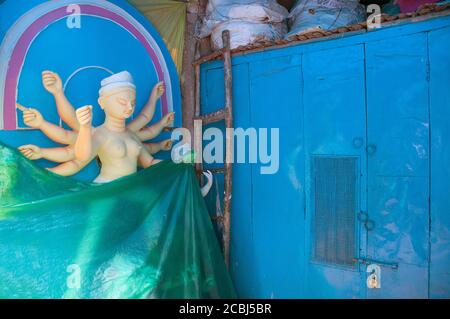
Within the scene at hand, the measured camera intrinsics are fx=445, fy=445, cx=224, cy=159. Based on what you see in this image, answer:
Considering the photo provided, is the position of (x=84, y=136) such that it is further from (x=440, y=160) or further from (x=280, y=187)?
(x=440, y=160)

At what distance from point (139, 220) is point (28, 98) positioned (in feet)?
3.02

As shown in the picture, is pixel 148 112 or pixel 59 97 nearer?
pixel 59 97

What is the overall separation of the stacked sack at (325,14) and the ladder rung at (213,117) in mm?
689

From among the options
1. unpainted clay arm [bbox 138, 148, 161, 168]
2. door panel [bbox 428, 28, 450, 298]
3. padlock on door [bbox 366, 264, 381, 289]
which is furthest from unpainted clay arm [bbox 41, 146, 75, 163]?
door panel [bbox 428, 28, 450, 298]

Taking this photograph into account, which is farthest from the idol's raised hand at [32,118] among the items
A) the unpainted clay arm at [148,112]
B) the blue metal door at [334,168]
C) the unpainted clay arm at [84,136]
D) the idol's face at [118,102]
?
the blue metal door at [334,168]

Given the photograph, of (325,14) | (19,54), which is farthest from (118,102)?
(325,14)

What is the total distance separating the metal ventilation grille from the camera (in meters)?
2.61

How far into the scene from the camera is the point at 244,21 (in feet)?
10.3

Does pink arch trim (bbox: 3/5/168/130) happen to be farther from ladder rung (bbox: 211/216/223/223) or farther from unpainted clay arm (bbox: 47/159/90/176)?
ladder rung (bbox: 211/216/223/223)

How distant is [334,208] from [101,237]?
1.35m

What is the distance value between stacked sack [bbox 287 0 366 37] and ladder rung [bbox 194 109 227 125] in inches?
27.1

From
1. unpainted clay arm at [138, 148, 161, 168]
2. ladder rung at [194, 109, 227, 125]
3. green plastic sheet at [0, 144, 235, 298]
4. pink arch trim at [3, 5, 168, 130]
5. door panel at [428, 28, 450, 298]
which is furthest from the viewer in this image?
ladder rung at [194, 109, 227, 125]

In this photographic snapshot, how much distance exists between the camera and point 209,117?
318 centimetres
